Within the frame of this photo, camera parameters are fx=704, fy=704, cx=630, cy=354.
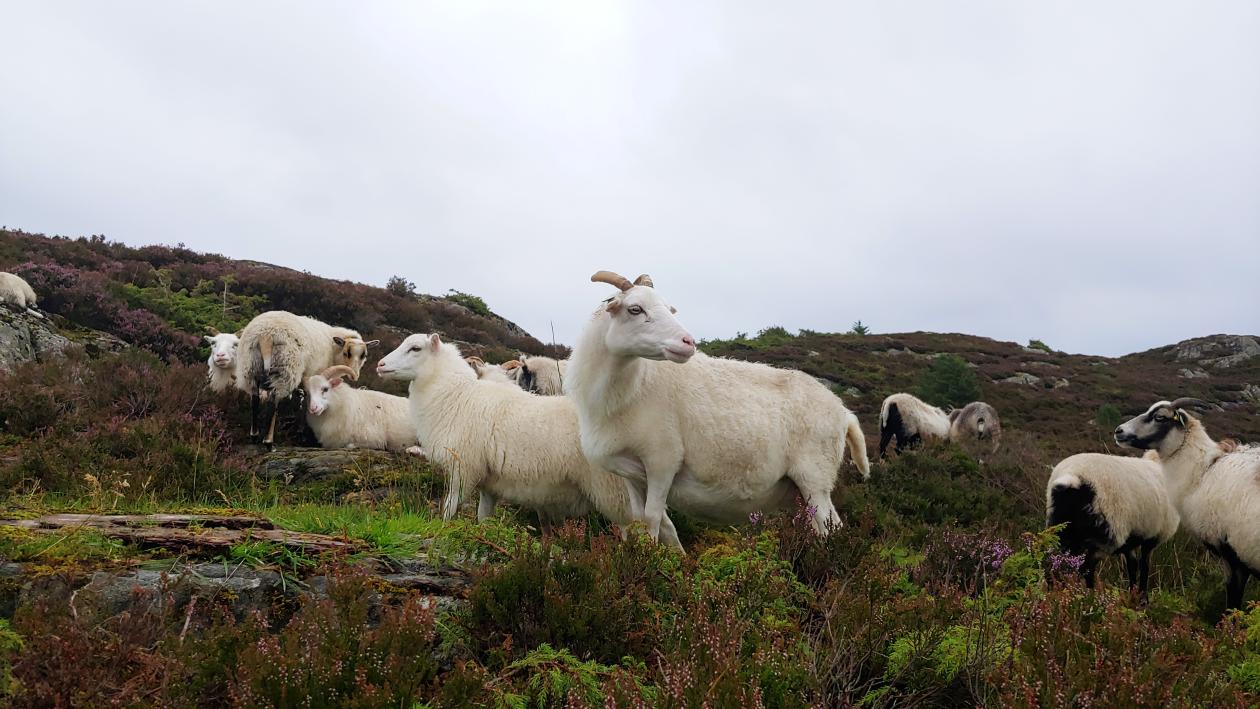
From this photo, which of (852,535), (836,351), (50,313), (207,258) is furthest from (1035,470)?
(207,258)

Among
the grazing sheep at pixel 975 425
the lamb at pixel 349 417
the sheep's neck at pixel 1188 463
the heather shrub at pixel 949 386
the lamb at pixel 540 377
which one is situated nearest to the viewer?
the sheep's neck at pixel 1188 463

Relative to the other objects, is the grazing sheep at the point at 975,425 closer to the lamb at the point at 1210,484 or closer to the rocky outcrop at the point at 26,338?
the lamb at the point at 1210,484

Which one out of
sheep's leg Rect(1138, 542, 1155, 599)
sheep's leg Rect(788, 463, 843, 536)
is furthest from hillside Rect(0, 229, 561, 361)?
sheep's leg Rect(1138, 542, 1155, 599)

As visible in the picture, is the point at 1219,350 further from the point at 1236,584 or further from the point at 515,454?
the point at 515,454

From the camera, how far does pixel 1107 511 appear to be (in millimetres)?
7133

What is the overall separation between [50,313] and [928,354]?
114ft

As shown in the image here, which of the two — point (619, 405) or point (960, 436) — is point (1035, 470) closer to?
point (960, 436)

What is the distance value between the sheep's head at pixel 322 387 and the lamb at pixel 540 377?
9.67 feet

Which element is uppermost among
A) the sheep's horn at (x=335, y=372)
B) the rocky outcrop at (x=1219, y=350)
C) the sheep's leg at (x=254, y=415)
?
the rocky outcrop at (x=1219, y=350)

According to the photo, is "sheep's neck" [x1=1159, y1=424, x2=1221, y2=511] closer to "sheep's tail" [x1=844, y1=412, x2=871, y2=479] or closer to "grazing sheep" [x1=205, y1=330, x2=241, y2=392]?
"sheep's tail" [x1=844, y1=412, x2=871, y2=479]

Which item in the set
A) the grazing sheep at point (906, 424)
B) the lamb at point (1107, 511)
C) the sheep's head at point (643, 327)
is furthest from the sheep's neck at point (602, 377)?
the grazing sheep at point (906, 424)

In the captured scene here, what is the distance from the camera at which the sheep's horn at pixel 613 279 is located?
220 inches

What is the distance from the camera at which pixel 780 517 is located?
180 inches

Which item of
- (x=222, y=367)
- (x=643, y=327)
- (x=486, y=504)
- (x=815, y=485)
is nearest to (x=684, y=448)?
(x=643, y=327)
